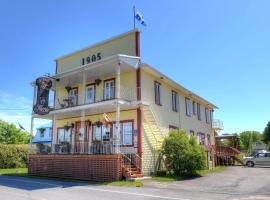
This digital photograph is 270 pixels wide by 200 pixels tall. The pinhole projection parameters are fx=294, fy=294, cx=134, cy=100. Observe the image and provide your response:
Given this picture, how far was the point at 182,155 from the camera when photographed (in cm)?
1972

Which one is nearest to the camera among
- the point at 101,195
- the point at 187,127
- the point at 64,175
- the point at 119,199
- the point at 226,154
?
the point at 119,199

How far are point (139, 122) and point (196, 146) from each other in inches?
174

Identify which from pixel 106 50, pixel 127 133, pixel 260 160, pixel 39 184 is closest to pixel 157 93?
pixel 127 133

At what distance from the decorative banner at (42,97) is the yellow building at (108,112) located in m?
0.03

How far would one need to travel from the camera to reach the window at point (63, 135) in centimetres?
2508

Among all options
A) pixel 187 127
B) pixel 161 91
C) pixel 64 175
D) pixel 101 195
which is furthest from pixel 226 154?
pixel 101 195

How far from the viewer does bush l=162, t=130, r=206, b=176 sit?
19750mm

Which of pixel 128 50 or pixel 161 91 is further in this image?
pixel 161 91

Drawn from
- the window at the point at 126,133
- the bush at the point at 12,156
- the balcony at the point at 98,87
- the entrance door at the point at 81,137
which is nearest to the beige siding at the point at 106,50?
the balcony at the point at 98,87

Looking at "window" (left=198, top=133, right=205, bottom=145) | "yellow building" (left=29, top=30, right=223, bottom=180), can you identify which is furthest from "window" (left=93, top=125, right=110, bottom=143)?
"window" (left=198, top=133, right=205, bottom=145)

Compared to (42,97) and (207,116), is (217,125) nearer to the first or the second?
(207,116)

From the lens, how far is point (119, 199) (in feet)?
34.6

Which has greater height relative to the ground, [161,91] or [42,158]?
[161,91]

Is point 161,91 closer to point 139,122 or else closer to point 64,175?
point 139,122
